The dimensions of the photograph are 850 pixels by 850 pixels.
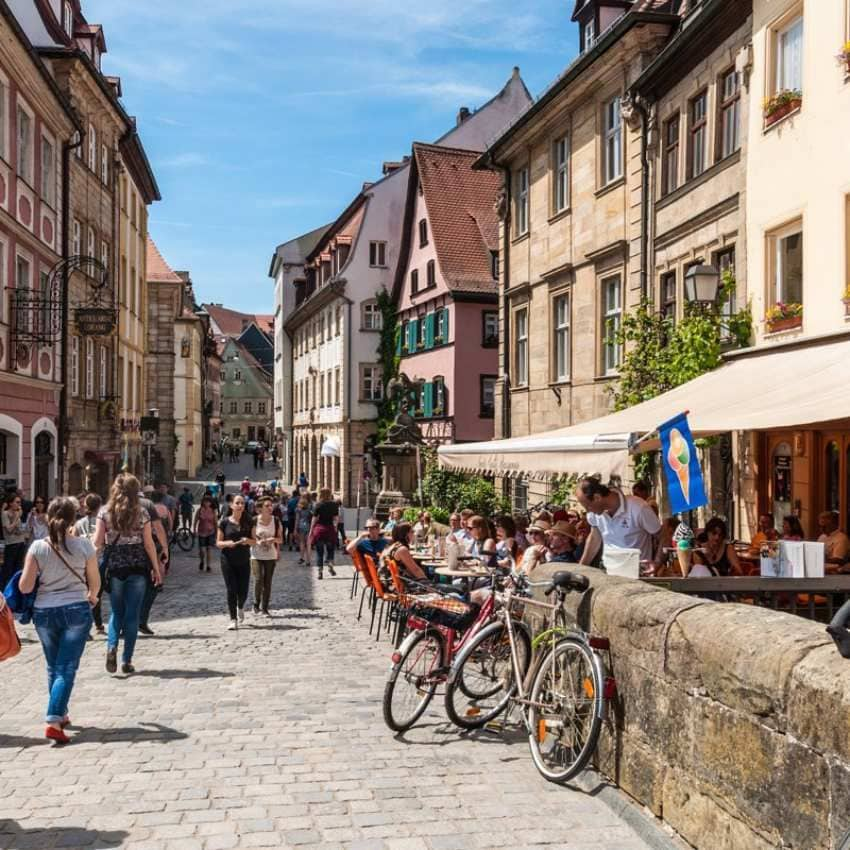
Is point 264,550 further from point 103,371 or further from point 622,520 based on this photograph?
point 103,371

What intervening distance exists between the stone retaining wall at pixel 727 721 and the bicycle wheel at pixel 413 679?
5.51ft

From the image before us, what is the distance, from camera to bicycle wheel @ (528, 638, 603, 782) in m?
6.13

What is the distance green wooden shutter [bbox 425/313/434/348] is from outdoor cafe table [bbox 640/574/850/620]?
1280 inches

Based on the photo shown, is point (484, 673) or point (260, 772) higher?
point (484, 673)

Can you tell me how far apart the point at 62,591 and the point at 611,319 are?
49.7 feet

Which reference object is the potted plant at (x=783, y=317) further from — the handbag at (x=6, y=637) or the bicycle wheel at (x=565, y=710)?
the handbag at (x=6, y=637)

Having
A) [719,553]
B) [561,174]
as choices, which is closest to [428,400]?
[561,174]

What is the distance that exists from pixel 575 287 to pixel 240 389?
11134 centimetres

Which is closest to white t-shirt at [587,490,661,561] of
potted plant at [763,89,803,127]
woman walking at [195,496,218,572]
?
potted plant at [763,89,803,127]

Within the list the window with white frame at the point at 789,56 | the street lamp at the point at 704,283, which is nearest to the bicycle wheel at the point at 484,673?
the street lamp at the point at 704,283

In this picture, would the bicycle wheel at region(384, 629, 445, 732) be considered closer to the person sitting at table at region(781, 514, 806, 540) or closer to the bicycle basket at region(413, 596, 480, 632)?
the bicycle basket at region(413, 596, 480, 632)

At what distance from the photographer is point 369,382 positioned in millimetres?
46125

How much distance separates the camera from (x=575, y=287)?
22719 millimetres

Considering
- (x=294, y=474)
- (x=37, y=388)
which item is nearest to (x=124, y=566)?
(x=37, y=388)
